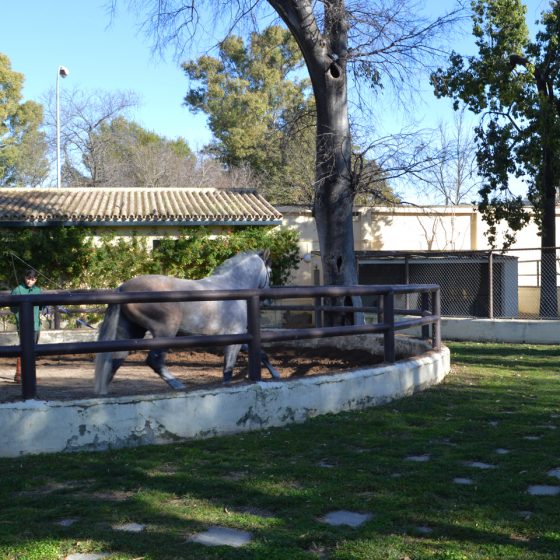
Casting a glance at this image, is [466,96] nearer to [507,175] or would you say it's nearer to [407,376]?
[507,175]

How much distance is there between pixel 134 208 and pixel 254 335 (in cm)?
1861

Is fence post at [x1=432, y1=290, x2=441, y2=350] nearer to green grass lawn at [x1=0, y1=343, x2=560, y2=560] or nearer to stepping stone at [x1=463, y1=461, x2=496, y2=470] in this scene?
green grass lawn at [x1=0, y1=343, x2=560, y2=560]

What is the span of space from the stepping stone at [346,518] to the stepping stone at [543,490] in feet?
3.85

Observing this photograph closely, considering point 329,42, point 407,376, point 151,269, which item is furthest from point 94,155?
point 407,376

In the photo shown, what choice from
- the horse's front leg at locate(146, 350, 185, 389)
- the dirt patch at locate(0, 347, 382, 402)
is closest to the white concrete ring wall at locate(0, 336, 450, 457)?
the dirt patch at locate(0, 347, 382, 402)

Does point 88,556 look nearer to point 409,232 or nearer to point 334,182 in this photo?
point 334,182

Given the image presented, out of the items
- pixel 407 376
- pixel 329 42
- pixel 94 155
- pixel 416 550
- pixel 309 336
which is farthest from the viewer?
pixel 94 155

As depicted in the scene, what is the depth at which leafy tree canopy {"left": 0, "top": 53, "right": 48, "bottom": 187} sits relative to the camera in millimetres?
48125

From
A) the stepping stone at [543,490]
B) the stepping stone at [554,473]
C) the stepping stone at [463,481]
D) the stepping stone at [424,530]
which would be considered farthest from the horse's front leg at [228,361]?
the stepping stone at [424,530]

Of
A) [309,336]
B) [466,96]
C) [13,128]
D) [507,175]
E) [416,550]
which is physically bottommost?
[416,550]

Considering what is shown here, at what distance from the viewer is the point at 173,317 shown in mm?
8094

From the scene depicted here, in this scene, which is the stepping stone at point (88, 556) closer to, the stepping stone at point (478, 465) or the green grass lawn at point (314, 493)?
the green grass lawn at point (314, 493)

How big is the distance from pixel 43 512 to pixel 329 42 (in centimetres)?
1131

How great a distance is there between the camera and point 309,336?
772 centimetres
